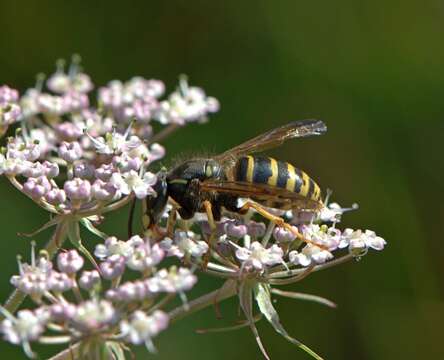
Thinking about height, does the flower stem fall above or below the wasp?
below

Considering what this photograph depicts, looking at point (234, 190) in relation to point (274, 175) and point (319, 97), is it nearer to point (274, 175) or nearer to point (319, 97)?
point (274, 175)

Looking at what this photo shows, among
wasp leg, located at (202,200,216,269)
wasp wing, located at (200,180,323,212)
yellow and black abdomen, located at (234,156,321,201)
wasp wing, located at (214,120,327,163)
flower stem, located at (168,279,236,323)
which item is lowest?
flower stem, located at (168,279,236,323)

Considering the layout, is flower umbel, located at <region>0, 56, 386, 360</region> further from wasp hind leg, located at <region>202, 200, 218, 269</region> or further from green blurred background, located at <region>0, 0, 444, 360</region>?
green blurred background, located at <region>0, 0, 444, 360</region>

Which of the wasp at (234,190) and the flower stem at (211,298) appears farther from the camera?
the wasp at (234,190)

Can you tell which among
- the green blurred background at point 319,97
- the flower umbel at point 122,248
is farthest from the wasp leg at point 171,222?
the green blurred background at point 319,97

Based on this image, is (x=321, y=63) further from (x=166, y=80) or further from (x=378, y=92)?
(x=166, y=80)

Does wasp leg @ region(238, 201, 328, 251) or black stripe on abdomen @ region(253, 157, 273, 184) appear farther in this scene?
black stripe on abdomen @ region(253, 157, 273, 184)

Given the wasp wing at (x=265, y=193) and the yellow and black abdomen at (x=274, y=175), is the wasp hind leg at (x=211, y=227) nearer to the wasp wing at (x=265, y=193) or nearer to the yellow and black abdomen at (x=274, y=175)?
the wasp wing at (x=265, y=193)

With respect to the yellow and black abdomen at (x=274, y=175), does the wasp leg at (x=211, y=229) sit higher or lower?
lower

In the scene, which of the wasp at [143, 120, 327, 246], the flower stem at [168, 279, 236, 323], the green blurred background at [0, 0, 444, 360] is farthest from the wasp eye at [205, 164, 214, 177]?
the green blurred background at [0, 0, 444, 360]
